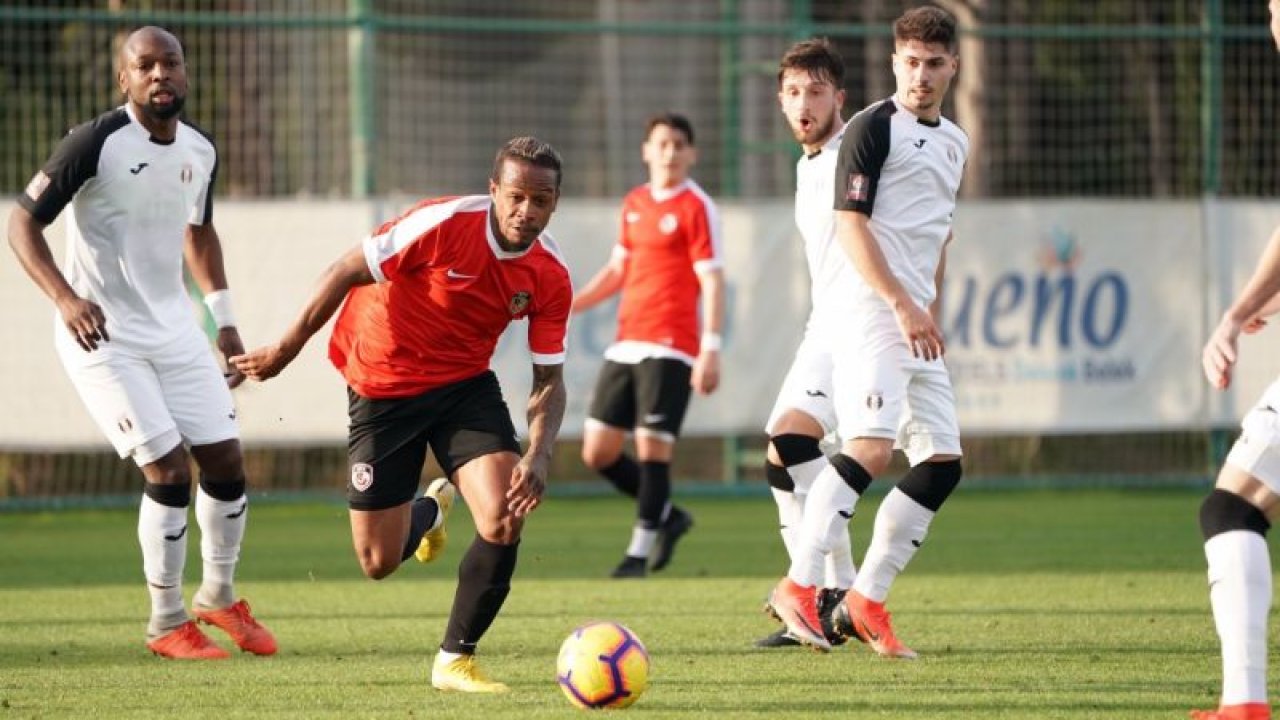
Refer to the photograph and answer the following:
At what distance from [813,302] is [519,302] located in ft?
4.83

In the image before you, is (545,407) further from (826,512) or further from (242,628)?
(242,628)

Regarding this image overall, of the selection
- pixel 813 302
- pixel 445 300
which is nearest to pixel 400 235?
pixel 445 300

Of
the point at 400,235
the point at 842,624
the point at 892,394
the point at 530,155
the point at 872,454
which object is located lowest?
the point at 842,624

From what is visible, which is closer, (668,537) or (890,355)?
(890,355)

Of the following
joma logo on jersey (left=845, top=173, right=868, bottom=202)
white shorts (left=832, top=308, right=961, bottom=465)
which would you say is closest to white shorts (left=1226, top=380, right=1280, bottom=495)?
white shorts (left=832, top=308, right=961, bottom=465)

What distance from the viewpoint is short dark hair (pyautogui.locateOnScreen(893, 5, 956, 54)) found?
24.7 ft

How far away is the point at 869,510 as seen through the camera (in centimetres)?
Answer: 1507

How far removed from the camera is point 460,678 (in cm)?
687

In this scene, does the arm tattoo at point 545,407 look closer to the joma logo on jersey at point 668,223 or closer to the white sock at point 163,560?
the white sock at point 163,560

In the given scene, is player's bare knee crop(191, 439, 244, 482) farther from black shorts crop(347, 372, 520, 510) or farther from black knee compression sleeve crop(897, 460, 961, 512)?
black knee compression sleeve crop(897, 460, 961, 512)

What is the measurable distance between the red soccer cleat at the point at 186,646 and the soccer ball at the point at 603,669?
2.08 meters

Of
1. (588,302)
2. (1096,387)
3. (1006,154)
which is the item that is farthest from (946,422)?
(1006,154)

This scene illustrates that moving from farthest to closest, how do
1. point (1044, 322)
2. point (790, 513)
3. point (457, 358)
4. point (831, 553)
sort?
point (1044, 322)
point (790, 513)
point (831, 553)
point (457, 358)

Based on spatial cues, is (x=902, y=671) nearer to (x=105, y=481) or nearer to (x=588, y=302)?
(x=588, y=302)
